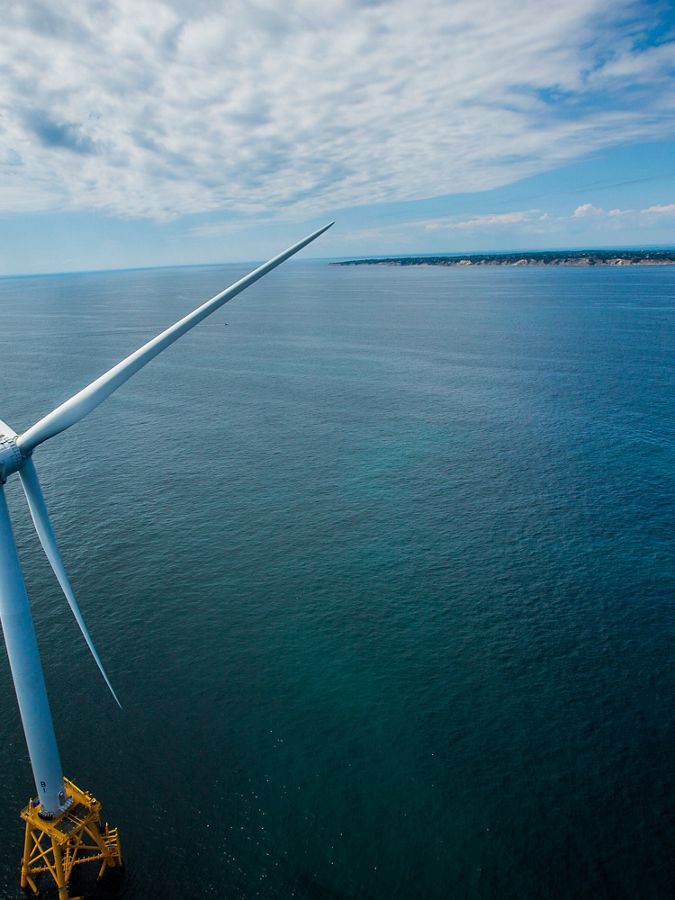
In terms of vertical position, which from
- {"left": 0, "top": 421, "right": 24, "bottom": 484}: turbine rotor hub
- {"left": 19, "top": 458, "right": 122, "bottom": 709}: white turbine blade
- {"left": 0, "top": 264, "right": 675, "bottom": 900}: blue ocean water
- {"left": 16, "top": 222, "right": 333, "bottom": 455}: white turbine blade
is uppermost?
{"left": 16, "top": 222, "right": 333, "bottom": 455}: white turbine blade

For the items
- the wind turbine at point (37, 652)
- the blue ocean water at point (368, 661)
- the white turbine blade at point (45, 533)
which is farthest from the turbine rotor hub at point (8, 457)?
the blue ocean water at point (368, 661)

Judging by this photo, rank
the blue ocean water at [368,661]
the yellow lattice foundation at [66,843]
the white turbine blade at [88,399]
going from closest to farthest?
the white turbine blade at [88,399] → the yellow lattice foundation at [66,843] → the blue ocean water at [368,661]

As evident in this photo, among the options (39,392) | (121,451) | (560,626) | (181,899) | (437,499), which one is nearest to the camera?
(181,899)

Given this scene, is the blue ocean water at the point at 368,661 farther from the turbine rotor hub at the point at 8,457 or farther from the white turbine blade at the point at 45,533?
the turbine rotor hub at the point at 8,457

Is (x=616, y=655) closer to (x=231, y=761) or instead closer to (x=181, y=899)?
(x=231, y=761)

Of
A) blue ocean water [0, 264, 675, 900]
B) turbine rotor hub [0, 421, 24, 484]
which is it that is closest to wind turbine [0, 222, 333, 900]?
turbine rotor hub [0, 421, 24, 484]

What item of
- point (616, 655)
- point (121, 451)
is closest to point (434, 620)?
point (616, 655)

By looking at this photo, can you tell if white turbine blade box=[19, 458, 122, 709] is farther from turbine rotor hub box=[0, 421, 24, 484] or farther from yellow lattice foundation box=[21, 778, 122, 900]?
yellow lattice foundation box=[21, 778, 122, 900]
